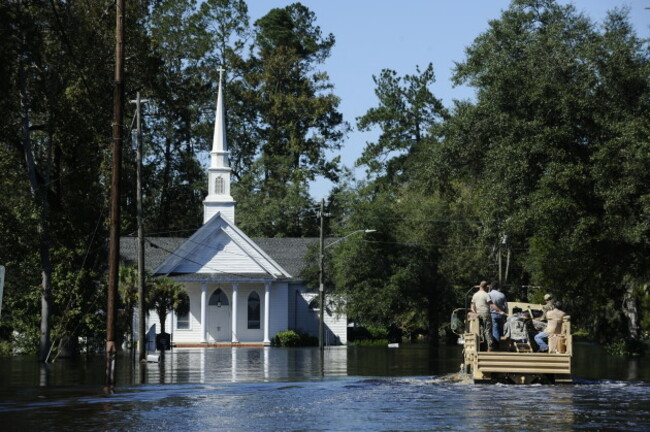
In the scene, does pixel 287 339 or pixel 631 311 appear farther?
pixel 287 339

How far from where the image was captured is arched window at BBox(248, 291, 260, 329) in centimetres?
7131

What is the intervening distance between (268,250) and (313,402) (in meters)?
55.2

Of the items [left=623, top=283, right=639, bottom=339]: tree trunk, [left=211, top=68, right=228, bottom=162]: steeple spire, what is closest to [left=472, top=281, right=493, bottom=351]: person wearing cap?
[left=623, top=283, right=639, bottom=339]: tree trunk

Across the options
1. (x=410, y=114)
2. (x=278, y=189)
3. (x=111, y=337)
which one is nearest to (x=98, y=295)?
(x=111, y=337)

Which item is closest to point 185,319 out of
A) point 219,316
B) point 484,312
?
point 219,316

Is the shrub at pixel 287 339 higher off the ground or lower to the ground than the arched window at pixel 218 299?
lower

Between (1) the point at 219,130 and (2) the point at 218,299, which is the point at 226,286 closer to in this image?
(2) the point at 218,299

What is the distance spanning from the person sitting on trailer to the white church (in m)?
41.8

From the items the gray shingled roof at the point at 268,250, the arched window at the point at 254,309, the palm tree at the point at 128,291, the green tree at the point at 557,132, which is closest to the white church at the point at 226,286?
the arched window at the point at 254,309

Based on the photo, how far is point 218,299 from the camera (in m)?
71.0

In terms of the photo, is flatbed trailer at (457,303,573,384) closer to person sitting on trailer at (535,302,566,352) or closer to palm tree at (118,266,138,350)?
person sitting on trailer at (535,302,566,352)

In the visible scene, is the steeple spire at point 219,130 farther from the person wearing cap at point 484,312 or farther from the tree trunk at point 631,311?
the person wearing cap at point 484,312

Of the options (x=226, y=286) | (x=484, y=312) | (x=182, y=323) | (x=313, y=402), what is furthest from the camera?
(x=226, y=286)

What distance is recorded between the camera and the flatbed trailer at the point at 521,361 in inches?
1035
